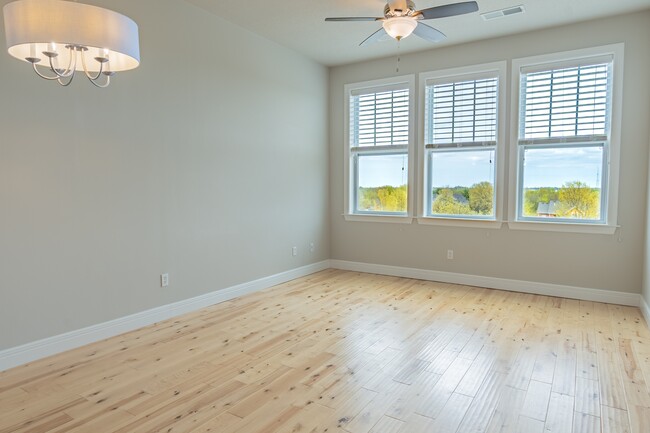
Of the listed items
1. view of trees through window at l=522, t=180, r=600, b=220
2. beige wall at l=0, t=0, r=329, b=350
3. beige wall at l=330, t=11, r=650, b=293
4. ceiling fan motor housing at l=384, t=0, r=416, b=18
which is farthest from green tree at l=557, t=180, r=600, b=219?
beige wall at l=0, t=0, r=329, b=350

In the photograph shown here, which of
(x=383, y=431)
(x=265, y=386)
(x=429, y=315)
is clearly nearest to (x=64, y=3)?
(x=265, y=386)

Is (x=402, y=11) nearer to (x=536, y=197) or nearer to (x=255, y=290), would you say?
(x=536, y=197)

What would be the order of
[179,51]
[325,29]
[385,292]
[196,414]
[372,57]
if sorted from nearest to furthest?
[196,414], [179,51], [325,29], [385,292], [372,57]

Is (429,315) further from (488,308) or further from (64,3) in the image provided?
(64,3)

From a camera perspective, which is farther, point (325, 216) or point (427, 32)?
point (325, 216)

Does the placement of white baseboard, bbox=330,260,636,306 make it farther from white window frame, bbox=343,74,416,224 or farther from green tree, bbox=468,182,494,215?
green tree, bbox=468,182,494,215

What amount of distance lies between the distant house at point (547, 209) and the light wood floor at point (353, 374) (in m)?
1.10

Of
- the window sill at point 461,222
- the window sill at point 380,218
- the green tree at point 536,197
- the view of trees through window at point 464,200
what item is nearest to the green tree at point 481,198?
the view of trees through window at point 464,200

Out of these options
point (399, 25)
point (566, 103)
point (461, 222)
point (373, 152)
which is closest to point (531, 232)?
point (461, 222)

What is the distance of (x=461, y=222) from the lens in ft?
17.3

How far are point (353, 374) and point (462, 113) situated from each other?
3720 mm

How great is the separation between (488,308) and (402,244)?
1.68 meters

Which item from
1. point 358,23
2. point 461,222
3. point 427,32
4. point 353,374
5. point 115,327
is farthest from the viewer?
point 461,222

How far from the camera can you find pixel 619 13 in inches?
166
